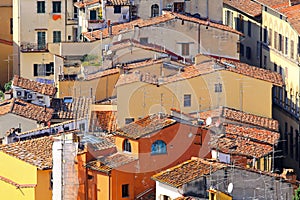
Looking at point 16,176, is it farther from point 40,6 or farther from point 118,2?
point 40,6

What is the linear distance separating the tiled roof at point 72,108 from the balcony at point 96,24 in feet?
21.8

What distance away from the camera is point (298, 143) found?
156 feet

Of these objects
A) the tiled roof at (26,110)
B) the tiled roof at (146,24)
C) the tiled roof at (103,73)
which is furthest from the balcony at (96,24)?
the tiled roof at (26,110)

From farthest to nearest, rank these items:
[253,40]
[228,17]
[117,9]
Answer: [228,17]
[253,40]
[117,9]

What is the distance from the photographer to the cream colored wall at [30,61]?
5428 cm

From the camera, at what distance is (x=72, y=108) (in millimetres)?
45562

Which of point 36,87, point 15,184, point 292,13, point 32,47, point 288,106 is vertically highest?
point 292,13

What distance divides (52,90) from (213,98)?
419 cm

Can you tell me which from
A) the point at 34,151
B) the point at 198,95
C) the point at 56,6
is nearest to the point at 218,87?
the point at 198,95

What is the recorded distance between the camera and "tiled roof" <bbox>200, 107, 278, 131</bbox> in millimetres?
43750

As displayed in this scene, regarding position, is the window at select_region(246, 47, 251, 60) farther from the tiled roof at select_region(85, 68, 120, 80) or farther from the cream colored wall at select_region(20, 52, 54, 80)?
the tiled roof at select_region(85, 68, 120, 80)

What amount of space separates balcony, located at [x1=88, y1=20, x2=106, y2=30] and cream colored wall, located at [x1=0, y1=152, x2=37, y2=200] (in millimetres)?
13884

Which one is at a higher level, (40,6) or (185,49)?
(40,6)

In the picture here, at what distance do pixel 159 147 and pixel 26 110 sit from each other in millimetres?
8602
